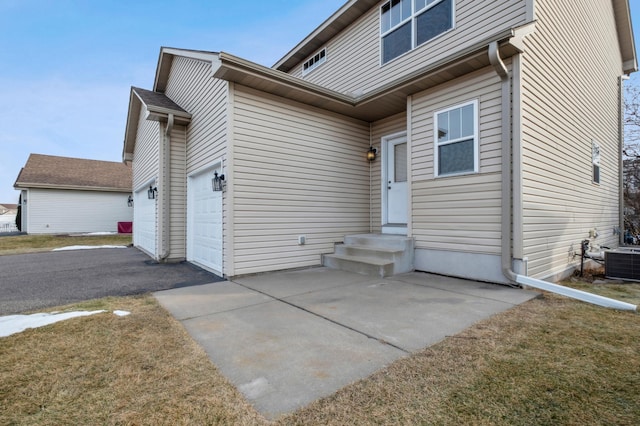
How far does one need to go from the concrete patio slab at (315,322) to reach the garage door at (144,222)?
4769 millimetres

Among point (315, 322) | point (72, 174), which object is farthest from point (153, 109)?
point (72, 174)

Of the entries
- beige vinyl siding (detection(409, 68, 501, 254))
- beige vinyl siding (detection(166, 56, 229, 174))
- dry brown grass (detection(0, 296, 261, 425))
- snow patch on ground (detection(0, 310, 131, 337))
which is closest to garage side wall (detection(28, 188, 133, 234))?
beige vinyl siding (detection(166, 56, 229, 174))

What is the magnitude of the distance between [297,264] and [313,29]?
6857mm

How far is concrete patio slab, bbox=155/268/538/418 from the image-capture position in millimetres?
2148

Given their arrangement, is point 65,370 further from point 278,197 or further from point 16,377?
point 278,197

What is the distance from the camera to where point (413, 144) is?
6.01 metres

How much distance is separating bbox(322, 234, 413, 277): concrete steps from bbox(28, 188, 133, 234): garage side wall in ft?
56.6

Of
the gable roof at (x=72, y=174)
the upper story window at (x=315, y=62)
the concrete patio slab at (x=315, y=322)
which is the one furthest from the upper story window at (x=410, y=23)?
the gable roof at (x=72, y=174)

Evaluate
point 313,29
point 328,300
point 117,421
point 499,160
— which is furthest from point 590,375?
point 313,29

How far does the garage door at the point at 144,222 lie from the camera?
8789 millimetres

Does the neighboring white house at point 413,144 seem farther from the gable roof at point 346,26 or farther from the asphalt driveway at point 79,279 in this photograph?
the asphalt driveway at point 79,279

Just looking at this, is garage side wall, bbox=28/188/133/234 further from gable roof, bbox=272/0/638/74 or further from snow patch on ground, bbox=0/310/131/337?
snow patch on ground, bbox=0/310/131/337

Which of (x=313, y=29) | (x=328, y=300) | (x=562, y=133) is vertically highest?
(x=313, y=29)

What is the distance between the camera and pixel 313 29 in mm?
8859
